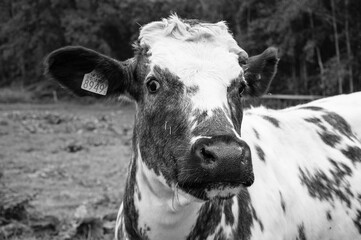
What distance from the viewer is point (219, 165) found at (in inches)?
99.5

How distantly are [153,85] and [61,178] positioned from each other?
7416 mm

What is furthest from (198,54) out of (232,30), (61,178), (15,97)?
(15,97)

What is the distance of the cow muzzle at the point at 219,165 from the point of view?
2.52 meters

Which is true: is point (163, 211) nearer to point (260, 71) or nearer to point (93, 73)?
point (93, 73)

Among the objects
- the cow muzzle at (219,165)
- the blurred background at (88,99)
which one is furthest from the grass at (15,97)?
the cow muzzle at (219,165)

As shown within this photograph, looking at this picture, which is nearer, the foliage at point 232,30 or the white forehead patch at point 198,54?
the white forehead patch at point 198,54

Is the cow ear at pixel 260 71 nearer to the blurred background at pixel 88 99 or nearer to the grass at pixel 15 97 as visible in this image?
the blurred background at pixel 88 99

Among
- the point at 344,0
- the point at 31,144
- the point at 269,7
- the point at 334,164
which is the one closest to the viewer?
the point at 334,164

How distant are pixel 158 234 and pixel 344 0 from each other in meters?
29.1

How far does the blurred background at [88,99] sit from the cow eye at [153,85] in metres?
0.81

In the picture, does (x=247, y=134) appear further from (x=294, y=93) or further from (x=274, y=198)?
(x=294, y=93)

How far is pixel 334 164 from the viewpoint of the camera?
4082 millimetres

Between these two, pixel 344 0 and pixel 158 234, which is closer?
pixel 158 234

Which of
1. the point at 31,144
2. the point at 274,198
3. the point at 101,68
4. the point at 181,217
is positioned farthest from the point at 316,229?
the point at 31,144
